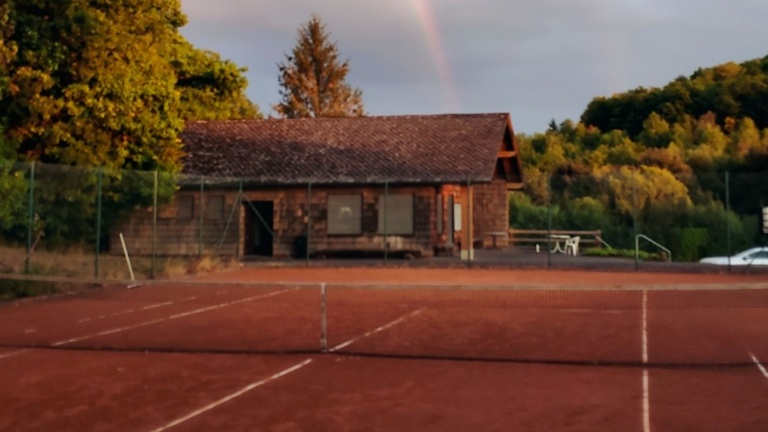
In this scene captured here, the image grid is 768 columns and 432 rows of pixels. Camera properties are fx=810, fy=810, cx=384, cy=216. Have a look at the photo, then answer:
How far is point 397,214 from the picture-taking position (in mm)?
27328

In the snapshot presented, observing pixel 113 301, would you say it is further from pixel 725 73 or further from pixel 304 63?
pixel 725 73

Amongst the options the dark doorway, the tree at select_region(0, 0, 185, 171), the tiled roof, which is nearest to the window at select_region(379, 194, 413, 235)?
the tiled roof

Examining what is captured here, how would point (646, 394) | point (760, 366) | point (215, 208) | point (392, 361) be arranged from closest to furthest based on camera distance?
1. point (646, 394)
2. point (760, 366)
3. point (392, 361)
4. point (215, 208)

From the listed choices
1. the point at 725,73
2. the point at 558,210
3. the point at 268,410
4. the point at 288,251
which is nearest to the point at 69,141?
the point at 288,251

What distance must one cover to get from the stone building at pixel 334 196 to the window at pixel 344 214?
1.3 inches

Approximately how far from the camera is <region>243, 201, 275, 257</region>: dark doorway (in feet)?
95.3

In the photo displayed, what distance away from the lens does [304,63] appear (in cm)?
6162

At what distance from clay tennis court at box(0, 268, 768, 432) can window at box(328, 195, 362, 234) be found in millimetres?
11253

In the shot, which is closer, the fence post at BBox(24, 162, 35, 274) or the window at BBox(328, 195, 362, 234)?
the fence post at BBox(24, 162, 35, 274)

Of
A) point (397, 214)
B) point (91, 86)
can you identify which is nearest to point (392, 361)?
point (91, 86)

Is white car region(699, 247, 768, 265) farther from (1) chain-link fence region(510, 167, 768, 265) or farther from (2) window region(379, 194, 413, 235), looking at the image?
(2) window region(379, 194, 413, 235)

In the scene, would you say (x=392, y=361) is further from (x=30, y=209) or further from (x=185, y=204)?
(x=185, y=204)

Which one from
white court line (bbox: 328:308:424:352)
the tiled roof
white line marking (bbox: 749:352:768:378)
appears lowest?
white line marking (bbox: 749:352:768:378)

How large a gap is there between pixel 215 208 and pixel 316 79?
3495 centimetres
